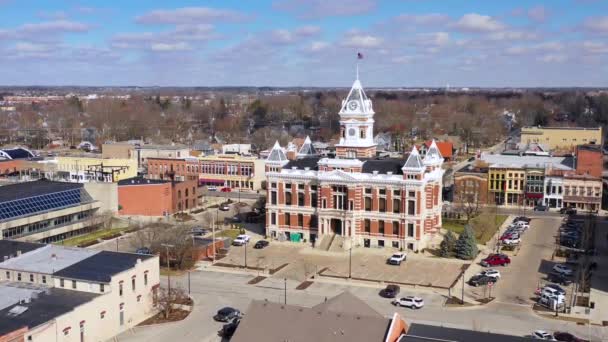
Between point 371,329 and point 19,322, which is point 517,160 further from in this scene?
point 19,322

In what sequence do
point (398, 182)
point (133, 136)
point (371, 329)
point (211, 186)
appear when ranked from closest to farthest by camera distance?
1. point (371, 329)
2. point (398, 182)
3. point (211, 186)
4. point (133, 136)

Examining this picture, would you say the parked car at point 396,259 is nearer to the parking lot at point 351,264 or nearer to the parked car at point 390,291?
Answer: the parking lot at point 351,264

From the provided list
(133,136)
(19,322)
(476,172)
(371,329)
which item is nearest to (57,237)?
(19,322)

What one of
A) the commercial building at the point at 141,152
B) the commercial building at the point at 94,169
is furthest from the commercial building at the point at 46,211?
the commercial building at the point at 141,152

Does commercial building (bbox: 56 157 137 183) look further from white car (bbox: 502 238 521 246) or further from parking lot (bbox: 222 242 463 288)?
white car (bbox: 502 238 521 246)

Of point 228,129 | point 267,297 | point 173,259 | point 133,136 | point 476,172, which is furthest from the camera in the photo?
point 228,129

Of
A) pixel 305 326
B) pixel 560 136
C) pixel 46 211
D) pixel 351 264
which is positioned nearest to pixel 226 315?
pixel 305 326

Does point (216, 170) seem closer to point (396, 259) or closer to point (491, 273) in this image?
point (396, 259)
